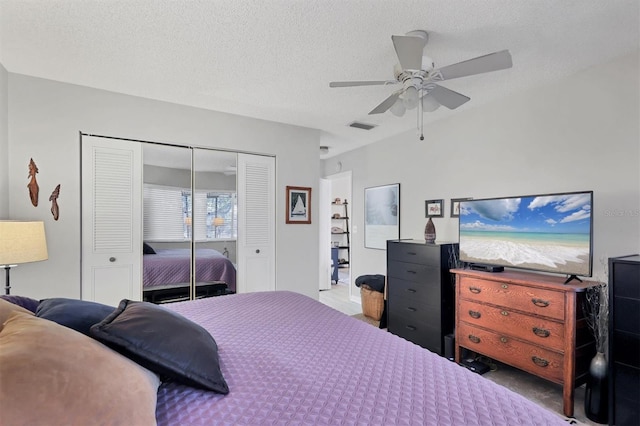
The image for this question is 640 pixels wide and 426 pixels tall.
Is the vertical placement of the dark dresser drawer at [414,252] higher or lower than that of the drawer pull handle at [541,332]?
higher

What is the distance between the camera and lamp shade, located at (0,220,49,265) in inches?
80.2

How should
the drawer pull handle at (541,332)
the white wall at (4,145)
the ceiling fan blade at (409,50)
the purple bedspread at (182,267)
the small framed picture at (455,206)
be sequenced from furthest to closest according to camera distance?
1. the small framed picture at (455,206)
2. the purple bedspread at (182,267)
3. the white wall at (4,145)
4. the drawer pull handle at (541,332)
5. the ceiling fan blade at (409,50)

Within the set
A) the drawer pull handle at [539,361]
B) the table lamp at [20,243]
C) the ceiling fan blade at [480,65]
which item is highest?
the ceiling fan blade at [480,65]

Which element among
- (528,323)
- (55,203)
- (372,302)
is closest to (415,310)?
(372,302)

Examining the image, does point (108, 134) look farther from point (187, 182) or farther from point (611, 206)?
point (611, 206)

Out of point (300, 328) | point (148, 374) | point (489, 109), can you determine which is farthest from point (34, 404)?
point (489, 109)

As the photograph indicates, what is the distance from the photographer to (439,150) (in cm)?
381

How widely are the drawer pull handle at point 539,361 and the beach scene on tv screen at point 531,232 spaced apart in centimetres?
66

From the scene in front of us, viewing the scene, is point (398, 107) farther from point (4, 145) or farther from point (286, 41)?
point (4, 145)

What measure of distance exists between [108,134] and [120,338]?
274 cm

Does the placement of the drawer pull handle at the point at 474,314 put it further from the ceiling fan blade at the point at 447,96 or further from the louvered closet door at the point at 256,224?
the louvered closet door at the point at 256,224

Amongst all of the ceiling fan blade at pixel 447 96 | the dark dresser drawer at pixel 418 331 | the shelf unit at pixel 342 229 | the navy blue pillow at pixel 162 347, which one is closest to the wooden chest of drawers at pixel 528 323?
the dark dresser drawer at pixel 418 331

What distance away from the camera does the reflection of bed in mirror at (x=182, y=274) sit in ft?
10.6

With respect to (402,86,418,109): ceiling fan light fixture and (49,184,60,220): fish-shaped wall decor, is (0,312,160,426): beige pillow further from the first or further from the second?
(49,184,60,220): fish-shaped wall decor
